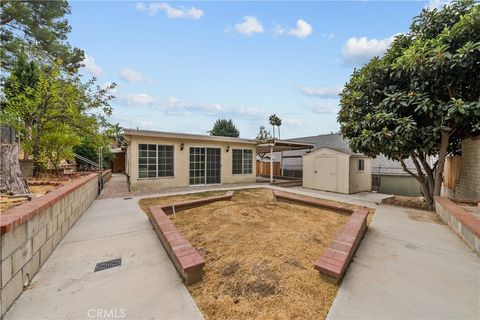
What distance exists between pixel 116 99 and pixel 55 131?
211cm

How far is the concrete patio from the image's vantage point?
1884mm

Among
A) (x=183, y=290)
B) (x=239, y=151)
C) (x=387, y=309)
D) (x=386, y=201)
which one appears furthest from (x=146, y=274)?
(x=239, y=151)

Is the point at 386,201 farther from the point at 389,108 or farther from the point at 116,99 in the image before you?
the point at 116,99

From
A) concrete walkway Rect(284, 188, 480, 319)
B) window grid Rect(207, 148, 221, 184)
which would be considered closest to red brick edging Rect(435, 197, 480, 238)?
concrete walkway Rect(284, 188, 480, 319)

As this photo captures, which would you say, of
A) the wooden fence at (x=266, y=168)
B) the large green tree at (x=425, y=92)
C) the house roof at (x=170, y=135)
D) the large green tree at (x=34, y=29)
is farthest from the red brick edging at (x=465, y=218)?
the large green tree at (x=34, y=29)

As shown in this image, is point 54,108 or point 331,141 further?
point 331,141

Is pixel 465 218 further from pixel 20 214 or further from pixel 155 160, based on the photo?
pixel 155 160

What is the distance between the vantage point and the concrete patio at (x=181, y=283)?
1.88 m

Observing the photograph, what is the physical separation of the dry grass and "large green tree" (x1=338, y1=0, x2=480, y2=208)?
3.19 meters

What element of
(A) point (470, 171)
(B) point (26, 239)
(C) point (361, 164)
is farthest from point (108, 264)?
(C) point (361, 164)

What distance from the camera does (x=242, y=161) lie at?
38.2 feet

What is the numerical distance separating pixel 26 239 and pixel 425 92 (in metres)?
8.26

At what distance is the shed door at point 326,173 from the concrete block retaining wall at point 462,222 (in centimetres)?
453

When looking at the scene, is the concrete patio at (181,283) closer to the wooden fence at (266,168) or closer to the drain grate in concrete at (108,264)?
the drain grate in concrete at (108,264)
